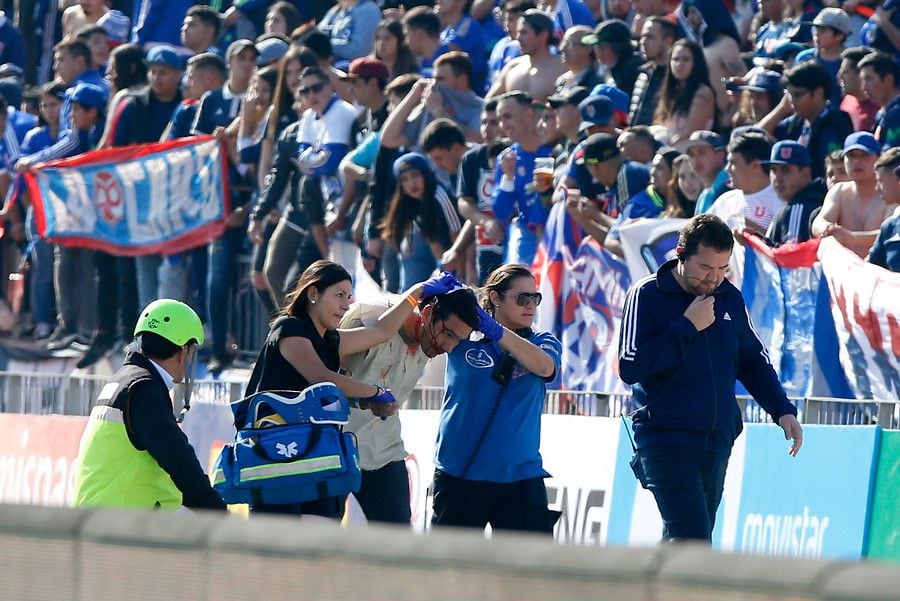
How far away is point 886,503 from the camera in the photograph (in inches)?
363

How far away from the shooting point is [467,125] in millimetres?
15555

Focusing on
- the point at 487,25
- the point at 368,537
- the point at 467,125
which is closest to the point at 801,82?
the point at 467,125

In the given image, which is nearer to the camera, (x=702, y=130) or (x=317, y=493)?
(x=317, y=493)

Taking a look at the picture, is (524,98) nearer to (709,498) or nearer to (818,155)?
(818,155)

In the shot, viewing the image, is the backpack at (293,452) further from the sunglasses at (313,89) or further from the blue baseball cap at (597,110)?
the sunglasses at (313,89)

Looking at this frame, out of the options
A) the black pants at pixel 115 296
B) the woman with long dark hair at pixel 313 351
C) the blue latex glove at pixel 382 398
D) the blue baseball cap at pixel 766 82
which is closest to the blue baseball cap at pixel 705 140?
the blue baseball cap at pixel 766 82

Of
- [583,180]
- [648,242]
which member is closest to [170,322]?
[648,242]

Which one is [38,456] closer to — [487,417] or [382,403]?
[487,417]

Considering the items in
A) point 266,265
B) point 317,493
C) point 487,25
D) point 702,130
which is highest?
point 487,25

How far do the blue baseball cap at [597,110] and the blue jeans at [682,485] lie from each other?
577 cm

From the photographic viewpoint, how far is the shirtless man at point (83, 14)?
68.7 feet

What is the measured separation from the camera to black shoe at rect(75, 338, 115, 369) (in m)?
18.2

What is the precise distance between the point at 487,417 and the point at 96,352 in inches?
402

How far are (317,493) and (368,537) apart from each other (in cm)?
338
